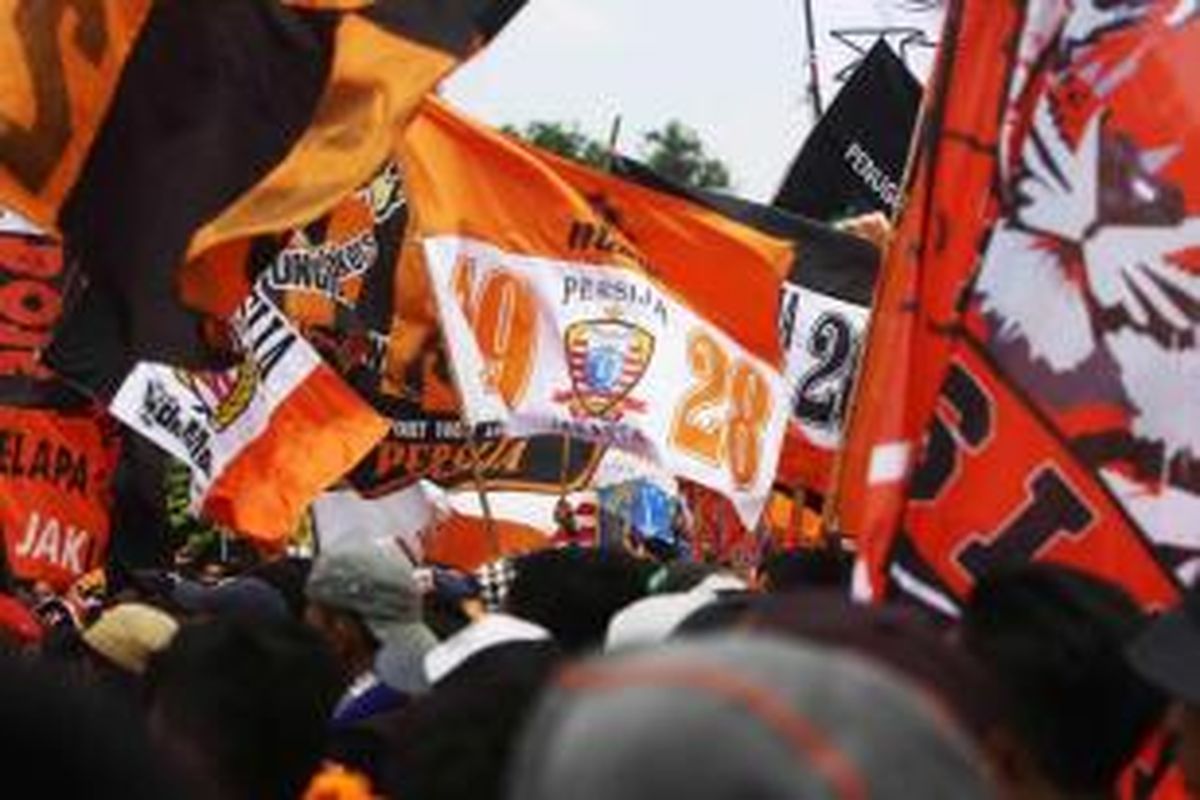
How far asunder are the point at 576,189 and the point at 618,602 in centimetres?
335

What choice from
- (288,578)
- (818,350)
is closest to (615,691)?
(288,578)

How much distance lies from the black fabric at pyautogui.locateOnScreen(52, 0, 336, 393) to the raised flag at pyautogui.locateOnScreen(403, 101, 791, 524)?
2.34 m

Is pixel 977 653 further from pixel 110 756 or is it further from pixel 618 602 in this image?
pixel 618 602

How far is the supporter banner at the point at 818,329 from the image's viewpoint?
29.8 feet

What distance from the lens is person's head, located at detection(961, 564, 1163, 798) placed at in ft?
8.64

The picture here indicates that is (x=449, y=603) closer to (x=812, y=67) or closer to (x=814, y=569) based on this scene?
(x=814, y=569)

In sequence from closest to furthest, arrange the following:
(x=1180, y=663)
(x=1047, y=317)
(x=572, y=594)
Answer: (x=1180, y=663) < (x=1047, y=317) < (x=572, y=594)

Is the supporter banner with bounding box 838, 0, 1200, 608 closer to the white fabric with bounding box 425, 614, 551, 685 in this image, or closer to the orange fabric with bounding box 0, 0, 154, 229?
the white fabric with bounding box 425, 614, 551, 685

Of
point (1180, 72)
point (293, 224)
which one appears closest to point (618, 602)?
point (293, 224)

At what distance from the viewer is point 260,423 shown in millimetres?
8000

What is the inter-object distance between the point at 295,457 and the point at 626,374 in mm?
1136

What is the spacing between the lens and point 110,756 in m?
1.52

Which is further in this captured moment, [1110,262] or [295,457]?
[295,457]

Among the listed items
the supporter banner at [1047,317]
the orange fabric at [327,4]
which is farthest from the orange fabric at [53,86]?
the supporter banner at [1047,317]
